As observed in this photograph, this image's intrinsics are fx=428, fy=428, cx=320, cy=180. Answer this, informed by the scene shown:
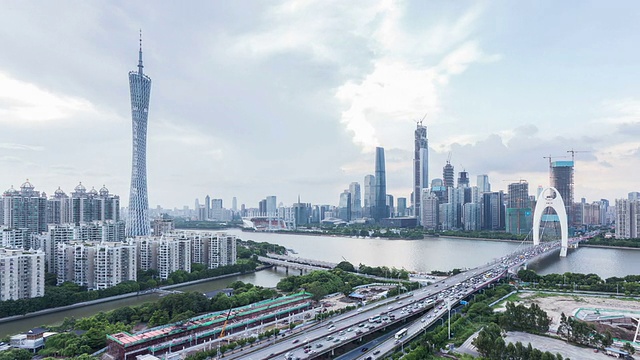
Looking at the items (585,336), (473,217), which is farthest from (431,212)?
(585,336)

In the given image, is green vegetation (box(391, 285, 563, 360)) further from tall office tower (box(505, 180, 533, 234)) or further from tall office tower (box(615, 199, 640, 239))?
tall office tower (box(505, 180, 533, 234))

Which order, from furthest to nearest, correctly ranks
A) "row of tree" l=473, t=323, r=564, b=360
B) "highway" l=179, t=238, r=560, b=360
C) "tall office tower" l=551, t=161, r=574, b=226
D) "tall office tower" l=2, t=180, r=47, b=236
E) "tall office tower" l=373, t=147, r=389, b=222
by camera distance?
"tall office tower" l=373, t=147, r=389, b=222 → "tall office tower" l=551, t=161, r=574, b=226 → "tall office tower" l=2, t=180, r=47, b=236 → "highway" l=179, t=238, r=560, b=360 → "row of tree" l=473, t=323, r=564, b=360

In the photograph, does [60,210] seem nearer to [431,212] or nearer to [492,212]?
[431,212]

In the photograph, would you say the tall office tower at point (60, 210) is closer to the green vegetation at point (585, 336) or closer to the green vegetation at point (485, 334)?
the green vegetation at point (485, 334)

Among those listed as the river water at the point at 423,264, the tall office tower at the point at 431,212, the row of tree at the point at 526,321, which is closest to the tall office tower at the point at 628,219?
the river water at the point at 423,264

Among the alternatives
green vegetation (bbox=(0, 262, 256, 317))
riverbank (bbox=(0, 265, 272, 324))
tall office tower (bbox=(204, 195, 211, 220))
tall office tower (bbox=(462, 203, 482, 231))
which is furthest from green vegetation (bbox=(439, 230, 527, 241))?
tall office tower (bbox=(204, 195, 211, 220))

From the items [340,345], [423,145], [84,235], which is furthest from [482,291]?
[423,145]
